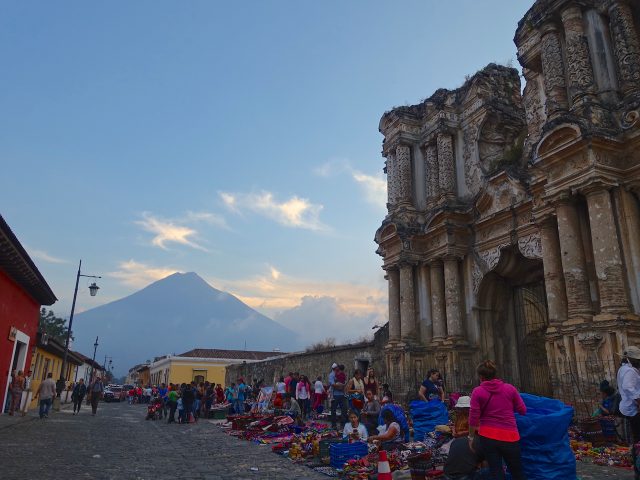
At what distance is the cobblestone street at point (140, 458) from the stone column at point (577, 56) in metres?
7.93

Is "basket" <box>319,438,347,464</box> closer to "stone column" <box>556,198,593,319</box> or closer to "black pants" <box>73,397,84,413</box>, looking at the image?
"stone column" <box>556,198,593,319</box>

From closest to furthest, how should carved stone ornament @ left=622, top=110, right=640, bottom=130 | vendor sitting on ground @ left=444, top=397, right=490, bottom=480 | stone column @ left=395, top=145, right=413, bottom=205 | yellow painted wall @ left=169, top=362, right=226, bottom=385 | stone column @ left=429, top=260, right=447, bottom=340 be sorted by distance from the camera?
1. vendor sitting on ground @ left=444, top=397, right=490, bottom=480
2. carved stone ornament @ left=622, top=110, right=640, bottom=130
3. stone column @ left=429, top=260, right=447, bottom=340
4. stone column @ left=395, top=145, right=413, bottom=205
5. yellow painted wall @ left=169, top=362, right=226, bottom=385

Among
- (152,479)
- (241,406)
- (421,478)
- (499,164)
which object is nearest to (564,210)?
(499,164)

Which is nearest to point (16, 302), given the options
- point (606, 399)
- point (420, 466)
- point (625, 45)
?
point (420, 466)

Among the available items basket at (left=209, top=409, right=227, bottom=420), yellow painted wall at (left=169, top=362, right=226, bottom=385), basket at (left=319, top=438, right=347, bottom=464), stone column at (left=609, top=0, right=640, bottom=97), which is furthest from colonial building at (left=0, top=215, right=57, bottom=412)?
yellow painted wall at (left=169, top=362, right=226, bottom=385)

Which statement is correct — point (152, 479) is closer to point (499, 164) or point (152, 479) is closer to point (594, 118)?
point (594, 118)

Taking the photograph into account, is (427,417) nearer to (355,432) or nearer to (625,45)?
(355,432)

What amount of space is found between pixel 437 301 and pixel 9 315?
1336 centimetres

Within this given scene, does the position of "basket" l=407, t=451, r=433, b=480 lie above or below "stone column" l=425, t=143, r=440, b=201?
below

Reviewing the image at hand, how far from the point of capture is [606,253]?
33.2ft

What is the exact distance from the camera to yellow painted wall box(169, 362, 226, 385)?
49219 millimetres

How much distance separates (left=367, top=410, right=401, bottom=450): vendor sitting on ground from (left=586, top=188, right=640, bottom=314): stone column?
15.6ft

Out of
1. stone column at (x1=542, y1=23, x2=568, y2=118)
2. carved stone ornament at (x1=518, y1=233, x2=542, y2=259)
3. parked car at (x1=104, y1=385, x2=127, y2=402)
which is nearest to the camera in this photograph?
stone column at (x1=542, y1=23, x2=568, y2=118)

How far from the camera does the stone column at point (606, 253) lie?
977 centimetres
